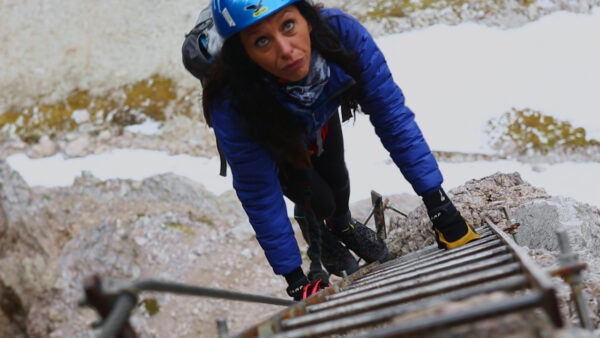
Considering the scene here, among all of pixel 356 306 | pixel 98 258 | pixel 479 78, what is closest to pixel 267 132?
pixel 356 306

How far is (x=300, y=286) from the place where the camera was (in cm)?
504

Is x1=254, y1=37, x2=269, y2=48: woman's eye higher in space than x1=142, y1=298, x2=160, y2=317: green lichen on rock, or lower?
higher

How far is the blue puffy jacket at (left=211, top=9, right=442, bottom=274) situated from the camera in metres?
4.51

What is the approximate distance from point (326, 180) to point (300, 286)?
1605mm

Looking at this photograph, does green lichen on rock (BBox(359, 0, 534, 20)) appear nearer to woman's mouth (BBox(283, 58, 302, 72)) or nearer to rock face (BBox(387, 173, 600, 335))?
rock face (BBox(387, 173, 600, 335))

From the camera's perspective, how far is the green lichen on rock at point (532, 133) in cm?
1706

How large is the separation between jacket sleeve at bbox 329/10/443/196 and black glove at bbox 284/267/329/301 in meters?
1.22

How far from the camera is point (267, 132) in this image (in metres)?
4.38

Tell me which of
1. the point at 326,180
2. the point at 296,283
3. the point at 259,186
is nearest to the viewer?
the point at 259,186

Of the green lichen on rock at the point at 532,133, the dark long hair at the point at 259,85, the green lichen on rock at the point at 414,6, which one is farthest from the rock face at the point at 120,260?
the green lichen on rock at the point at 414,6

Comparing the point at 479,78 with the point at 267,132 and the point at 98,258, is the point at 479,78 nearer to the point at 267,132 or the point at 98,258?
the point at 98,258

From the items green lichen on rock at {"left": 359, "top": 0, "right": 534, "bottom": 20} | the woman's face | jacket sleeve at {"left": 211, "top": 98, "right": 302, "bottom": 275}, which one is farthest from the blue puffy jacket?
green lichen on rock at {"left": 359, "top": 0, "right": 534, "bottom": 20}

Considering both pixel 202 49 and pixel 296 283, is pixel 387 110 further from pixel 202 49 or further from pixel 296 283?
pixel 296 283

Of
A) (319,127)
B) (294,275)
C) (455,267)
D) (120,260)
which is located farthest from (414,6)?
(455,267)
